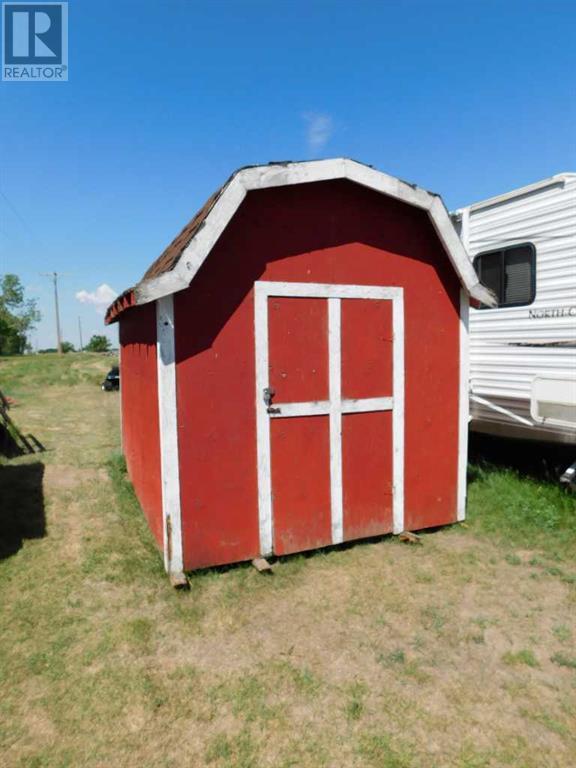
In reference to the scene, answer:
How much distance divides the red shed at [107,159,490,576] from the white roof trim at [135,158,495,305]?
0.01m

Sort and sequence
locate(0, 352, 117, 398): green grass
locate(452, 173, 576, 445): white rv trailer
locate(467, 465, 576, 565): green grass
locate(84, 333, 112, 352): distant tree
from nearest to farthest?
locate(467, 465, 576, 565): green grass < locate(452, 173, 576, 445): white rv trailer < locate(0, 352, 117, 398): green grass < locate(84, 333, 112, 352): distant tree

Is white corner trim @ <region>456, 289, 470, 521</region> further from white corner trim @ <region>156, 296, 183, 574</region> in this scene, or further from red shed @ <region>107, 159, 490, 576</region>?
white corner trim @ <region>156, 296, 183, 574</region>

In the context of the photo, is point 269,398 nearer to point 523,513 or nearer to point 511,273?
point 523,513

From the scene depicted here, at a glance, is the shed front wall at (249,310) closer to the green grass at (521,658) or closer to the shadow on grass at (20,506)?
the green grass at (521,658)

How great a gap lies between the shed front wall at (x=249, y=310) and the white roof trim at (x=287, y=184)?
0.66 feet

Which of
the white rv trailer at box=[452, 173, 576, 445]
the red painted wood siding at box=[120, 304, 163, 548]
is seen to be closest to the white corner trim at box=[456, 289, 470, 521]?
the white rv trailer at box=[452, 173, 576, 445]

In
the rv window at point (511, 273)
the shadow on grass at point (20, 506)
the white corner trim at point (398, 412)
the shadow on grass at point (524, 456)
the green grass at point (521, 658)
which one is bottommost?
the green grass at point (521, 658)

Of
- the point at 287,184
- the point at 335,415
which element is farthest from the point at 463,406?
the point at 287,184

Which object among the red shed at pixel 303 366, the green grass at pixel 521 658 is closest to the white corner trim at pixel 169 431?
the red shed at pixel 303 366

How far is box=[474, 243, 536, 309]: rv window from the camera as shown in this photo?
629 cm

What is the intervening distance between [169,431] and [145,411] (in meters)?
1.29

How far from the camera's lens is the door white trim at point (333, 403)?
4477 millimetres

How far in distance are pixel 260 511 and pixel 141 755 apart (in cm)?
219

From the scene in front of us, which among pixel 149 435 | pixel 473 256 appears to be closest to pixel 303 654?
pixel 149 435
